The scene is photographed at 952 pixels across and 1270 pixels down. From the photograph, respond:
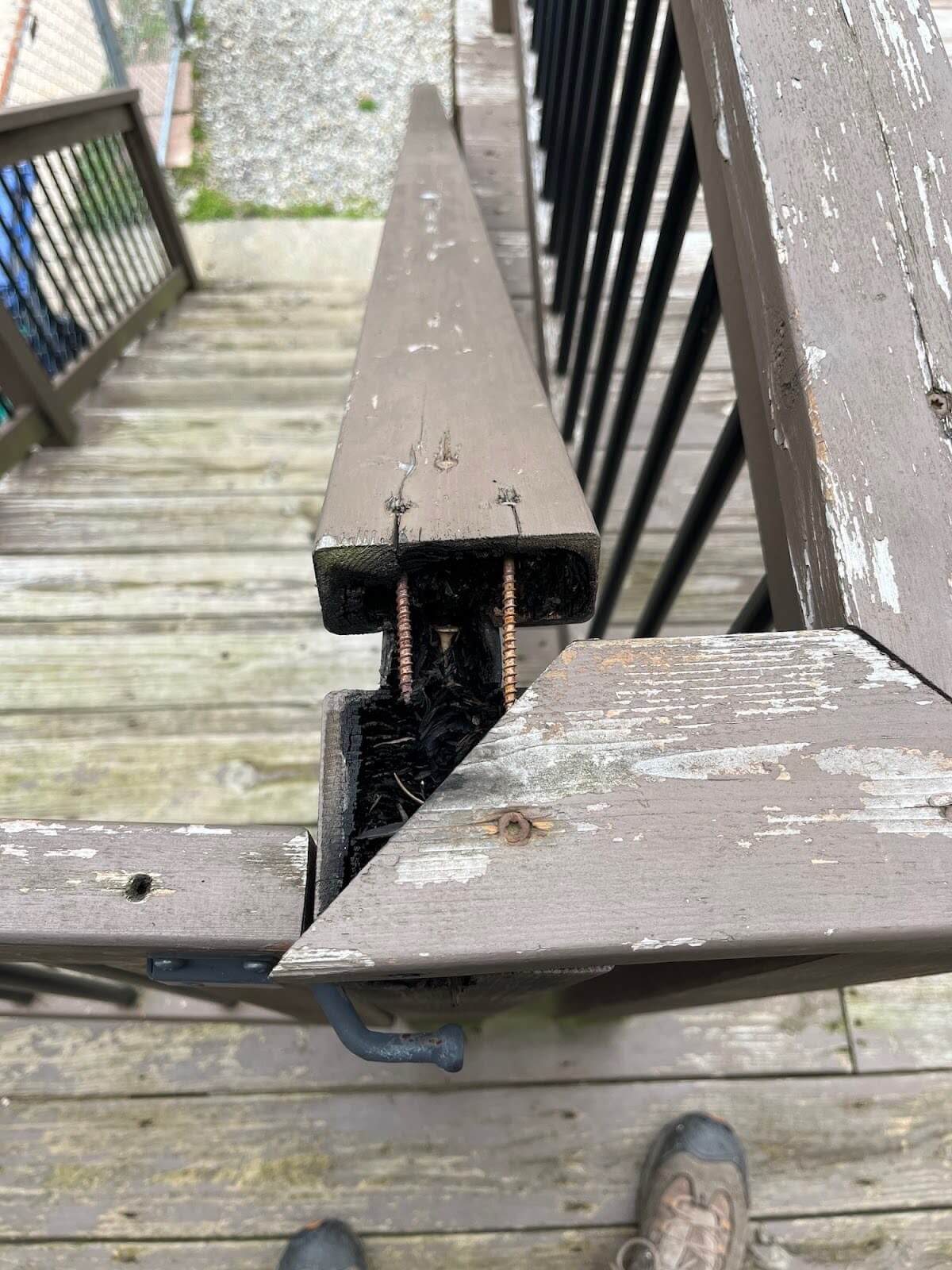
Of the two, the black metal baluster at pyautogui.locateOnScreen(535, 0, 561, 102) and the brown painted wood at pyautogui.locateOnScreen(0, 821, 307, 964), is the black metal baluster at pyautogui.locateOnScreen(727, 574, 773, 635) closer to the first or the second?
the brown painted wood at pyautogui.locateOnScreen(0, 821, 307, 964)

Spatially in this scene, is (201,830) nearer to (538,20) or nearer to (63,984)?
(63,984)

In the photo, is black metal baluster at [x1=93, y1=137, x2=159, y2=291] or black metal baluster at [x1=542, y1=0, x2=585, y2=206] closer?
black metal baluster at [x1=542, y1=0, x2=585, y2=206]

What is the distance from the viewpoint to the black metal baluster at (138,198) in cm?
312

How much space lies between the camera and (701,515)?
37.5 inches

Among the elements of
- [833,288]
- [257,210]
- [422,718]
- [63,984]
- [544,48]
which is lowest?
[63,984]

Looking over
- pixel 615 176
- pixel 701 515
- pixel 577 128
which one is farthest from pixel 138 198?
pixel 701 515

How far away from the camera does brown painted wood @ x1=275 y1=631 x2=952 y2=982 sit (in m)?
0.37

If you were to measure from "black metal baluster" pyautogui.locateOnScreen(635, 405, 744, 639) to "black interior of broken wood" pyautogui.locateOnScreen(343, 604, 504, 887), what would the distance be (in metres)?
0.18

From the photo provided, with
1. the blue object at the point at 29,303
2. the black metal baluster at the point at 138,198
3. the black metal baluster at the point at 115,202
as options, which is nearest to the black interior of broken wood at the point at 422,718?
the blue object at the point at 29,303

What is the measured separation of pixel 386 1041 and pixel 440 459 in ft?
1.48

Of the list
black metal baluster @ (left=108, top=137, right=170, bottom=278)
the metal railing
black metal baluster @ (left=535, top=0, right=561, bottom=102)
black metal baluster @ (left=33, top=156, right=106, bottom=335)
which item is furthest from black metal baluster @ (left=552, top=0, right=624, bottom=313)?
black metal baluster @ (left=108, top=137, right=170, bottom=278)

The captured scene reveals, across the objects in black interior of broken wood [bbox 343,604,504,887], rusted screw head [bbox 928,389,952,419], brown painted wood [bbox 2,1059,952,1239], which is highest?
rusted screw head [bbox 928,389,952,419]

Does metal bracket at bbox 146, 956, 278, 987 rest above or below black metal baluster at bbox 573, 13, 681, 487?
below

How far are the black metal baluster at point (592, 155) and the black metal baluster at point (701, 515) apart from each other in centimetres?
59
